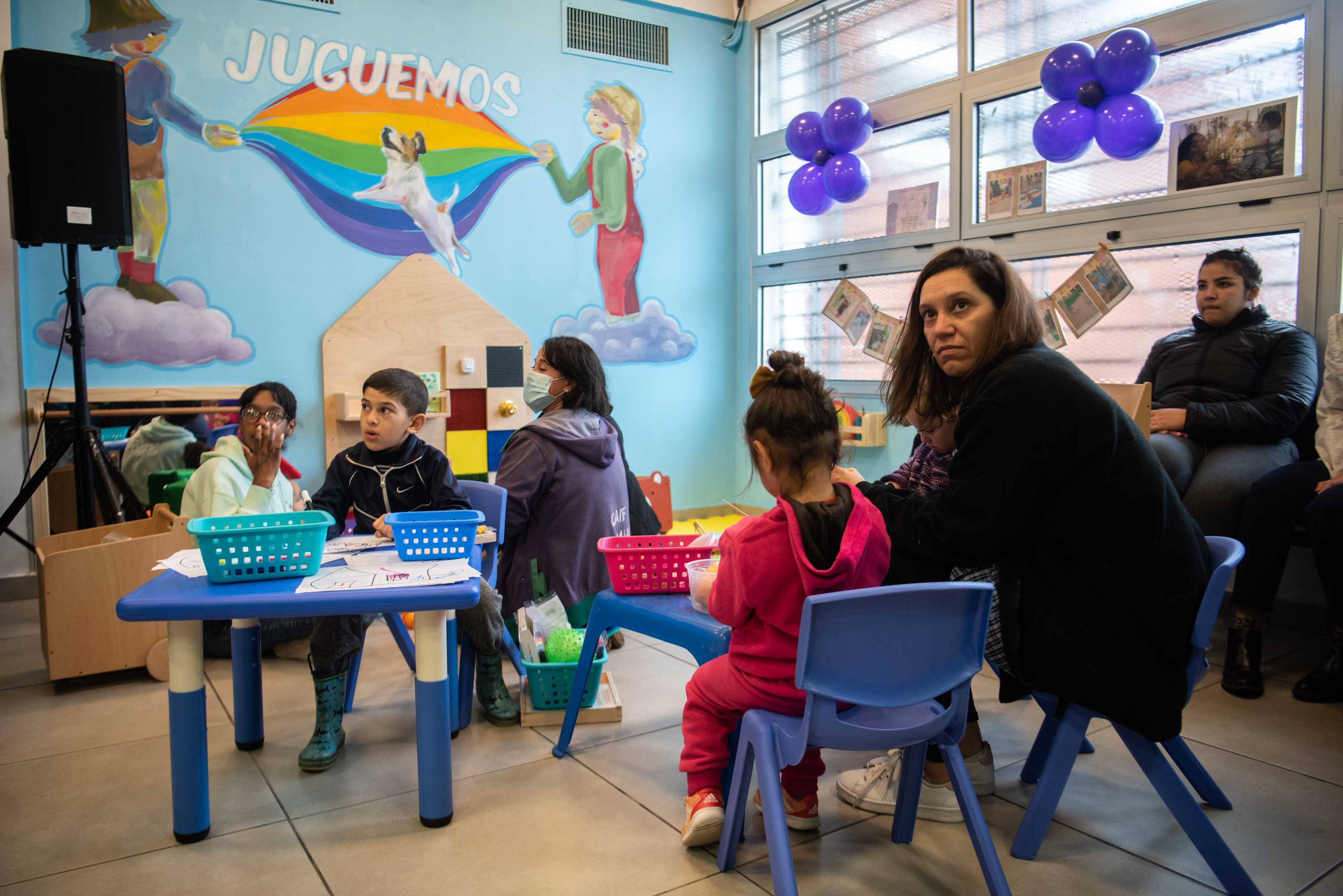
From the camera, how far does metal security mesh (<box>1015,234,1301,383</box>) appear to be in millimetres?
3463

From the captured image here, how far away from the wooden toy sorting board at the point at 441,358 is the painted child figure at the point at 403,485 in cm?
178

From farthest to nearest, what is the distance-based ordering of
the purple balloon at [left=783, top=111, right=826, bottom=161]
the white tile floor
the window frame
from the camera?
the purple balloon at [left=783, top=111, right=826, bottom=161] < the window frame < the white tile floor

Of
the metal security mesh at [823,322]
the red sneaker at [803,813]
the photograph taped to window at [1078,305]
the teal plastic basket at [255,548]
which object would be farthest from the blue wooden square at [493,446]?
the red sneaker at [803,813]

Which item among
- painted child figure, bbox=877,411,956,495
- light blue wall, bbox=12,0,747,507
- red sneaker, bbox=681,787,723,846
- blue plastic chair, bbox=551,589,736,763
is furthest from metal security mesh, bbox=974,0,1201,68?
red sneaker, bbox=681,787,723,846

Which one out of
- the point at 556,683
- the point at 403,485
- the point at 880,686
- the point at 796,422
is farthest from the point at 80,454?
the point at 880,686

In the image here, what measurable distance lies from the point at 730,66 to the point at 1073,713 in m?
5.17

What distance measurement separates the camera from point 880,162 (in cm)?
506

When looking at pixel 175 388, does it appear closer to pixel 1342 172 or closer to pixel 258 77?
pixel 258 77

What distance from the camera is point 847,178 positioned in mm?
4543

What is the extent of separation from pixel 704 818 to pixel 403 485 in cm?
137

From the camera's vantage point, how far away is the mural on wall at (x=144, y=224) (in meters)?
4.01

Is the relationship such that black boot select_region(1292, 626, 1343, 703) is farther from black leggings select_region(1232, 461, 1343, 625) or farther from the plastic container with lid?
the plastic container with lid

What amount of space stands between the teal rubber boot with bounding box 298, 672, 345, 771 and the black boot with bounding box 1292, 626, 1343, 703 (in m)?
2.79

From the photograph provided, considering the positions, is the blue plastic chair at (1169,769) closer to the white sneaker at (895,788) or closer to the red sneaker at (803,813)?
the white sneaker at (895,788)
